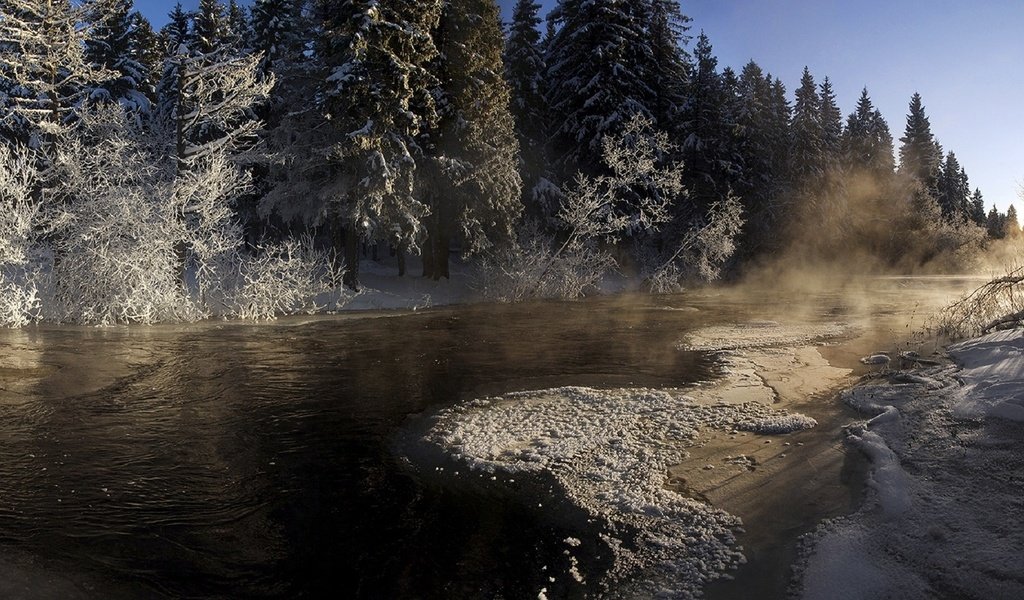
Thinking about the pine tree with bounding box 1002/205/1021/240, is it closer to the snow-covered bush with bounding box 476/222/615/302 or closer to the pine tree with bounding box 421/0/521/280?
the snow-covered bush with bounding box 476/222/615/302

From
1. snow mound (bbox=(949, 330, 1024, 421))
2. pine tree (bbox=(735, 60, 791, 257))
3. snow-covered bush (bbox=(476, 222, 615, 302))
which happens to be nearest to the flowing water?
snow mound (bbox=(949, 330, 1024, 421))

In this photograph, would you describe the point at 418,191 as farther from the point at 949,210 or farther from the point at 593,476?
the point at 949,210

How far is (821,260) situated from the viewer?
48.8 meters

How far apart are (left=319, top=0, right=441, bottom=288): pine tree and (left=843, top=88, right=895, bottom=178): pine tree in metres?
45.8

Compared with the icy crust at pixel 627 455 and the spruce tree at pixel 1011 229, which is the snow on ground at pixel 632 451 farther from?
the spruce tree at pixel 1011 229

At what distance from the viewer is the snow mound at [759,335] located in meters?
15.3

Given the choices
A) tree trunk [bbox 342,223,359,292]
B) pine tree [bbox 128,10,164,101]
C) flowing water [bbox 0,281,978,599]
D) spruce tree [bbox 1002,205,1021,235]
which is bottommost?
flowing water [bbox 0,281,978,599]

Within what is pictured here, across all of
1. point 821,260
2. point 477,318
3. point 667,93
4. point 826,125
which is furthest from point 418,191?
point 826,125

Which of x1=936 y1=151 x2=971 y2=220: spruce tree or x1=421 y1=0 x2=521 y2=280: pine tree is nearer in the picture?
x1=421 y1=0 x2=521 y2=280: pine tree

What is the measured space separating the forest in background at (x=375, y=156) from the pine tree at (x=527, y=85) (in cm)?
12

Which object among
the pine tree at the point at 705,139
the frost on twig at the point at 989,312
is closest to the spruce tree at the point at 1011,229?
the pine tree at the point at 705,139

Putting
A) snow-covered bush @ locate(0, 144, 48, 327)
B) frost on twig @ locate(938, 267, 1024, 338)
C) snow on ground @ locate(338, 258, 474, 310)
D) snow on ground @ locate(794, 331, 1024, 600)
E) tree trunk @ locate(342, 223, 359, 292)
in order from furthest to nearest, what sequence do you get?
tree trunk @ locate(342, 223, 359, 292) < snow on ground @ locate(338, 258, 474, 310) < snow-covered bush @ locate(0, 144, 48, 327) < frost on twig @ locate(938, 267, 1024, 338) < snow on ground @ locate(794, 331, 1024, 600)

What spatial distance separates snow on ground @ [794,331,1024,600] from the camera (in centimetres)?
446

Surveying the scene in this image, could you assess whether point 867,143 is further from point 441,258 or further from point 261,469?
point 261,469
